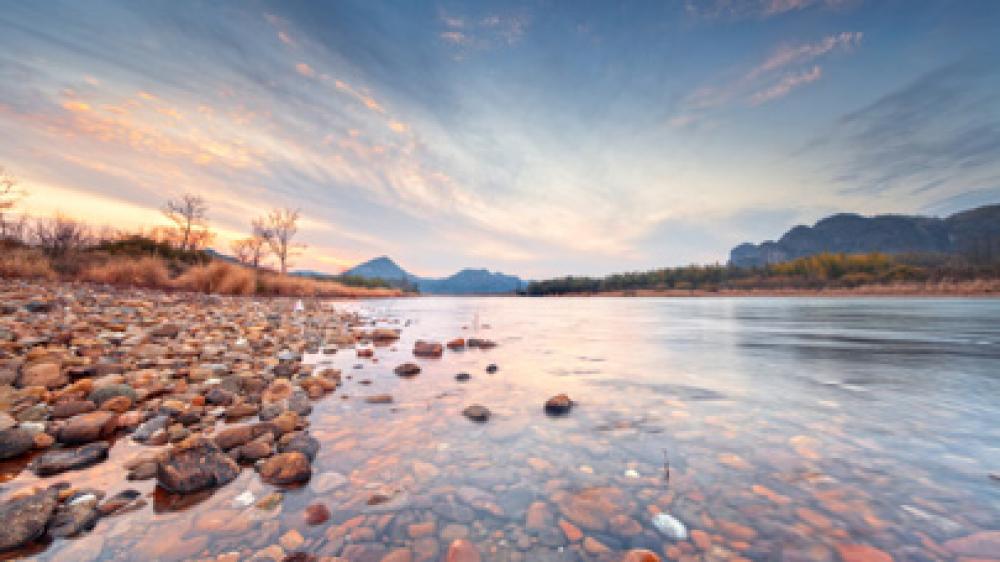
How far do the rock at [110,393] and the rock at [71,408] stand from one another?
15cm

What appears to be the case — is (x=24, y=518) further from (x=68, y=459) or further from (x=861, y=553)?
(x=861, y=553)

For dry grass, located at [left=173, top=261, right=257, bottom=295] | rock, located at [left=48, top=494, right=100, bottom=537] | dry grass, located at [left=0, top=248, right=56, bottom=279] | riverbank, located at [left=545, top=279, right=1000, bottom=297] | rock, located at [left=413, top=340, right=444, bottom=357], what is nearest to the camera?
rock, located at [left=48, top=494, right=100, bottom=537]

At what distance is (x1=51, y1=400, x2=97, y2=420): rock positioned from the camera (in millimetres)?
3574

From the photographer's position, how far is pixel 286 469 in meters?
2.78

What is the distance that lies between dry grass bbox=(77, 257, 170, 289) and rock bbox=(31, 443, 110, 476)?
66.9 feet

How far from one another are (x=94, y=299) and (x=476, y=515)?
47.7 ft

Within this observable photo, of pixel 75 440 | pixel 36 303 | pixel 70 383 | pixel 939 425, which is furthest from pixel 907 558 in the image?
pixel 36 303

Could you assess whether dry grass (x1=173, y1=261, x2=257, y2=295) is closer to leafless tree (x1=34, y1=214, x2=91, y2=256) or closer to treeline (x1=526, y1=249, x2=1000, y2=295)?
leafless tree (x1=34, y1=214, x2=91, y2=256)

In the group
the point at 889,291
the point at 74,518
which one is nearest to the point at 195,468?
the point at 74,518

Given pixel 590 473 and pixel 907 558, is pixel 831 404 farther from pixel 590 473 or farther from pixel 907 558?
pixel 590 473

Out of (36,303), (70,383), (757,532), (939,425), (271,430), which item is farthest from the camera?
(36,303)

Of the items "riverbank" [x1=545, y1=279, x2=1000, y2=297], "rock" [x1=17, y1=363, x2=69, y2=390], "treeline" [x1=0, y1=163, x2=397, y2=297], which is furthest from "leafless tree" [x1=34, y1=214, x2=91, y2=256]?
"riverbank" [x1=545, y1=279, x2=1000, y2=297]

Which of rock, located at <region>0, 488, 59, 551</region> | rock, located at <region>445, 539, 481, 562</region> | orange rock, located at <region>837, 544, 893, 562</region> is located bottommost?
rock, located at <region>445, 539, 481, 562</region>

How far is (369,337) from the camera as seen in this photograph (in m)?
10.9
